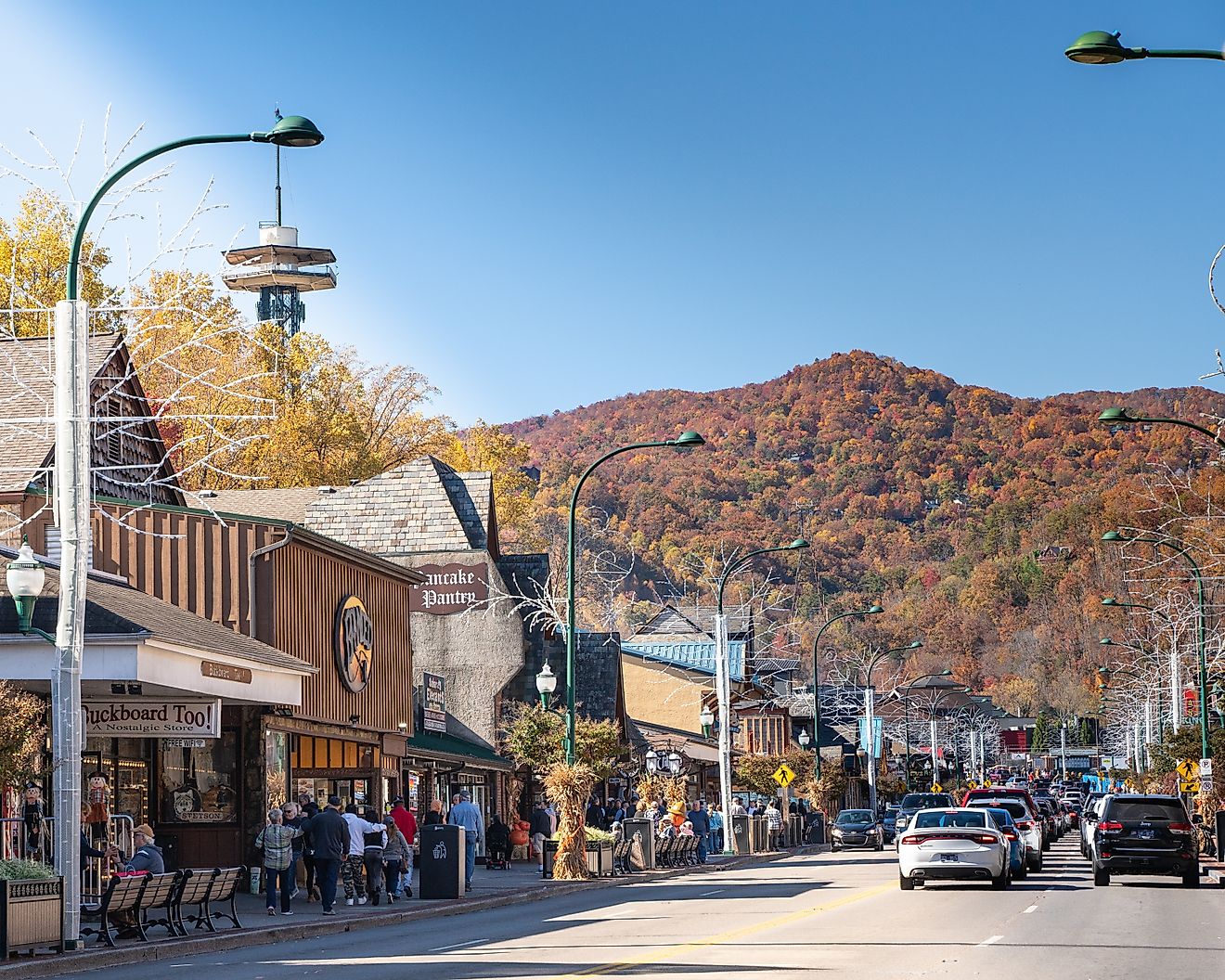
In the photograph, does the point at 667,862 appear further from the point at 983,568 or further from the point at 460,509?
the point at 983,568

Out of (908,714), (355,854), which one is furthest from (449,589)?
(908,714)

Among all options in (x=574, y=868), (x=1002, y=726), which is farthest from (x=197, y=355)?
(x=1002, y=726)

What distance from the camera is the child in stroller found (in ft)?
143

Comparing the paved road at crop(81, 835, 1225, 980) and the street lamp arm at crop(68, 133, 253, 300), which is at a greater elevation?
the street lamp arm at crop(68, 133, 253, 300)

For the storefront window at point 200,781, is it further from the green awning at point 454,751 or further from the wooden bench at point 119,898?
the green awning at point 454,751

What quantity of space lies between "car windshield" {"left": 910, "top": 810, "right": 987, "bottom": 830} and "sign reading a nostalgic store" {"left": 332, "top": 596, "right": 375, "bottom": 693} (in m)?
11.5

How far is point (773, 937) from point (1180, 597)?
52.3 m

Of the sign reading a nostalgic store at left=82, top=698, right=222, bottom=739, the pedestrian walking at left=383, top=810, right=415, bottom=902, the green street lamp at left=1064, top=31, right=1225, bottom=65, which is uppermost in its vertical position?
the green street lamp at left=1064, top=31, right=1225, bottom=65

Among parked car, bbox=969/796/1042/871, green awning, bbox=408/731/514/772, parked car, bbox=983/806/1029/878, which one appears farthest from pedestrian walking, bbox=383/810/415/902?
parked car, bbox=969/796/1042/871

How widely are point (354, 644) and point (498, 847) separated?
31.5 ft

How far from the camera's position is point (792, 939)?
816 inches

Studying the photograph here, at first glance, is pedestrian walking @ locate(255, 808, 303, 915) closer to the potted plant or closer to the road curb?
the road curb

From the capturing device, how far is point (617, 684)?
57.3m

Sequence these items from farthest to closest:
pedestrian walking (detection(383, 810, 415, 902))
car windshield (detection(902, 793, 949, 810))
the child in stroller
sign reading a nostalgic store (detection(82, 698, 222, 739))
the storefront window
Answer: car windshield (detection(902, 793, 949, 810))
the child in stroller
the storefront window
pedestrian walking (detection(383, 810, 415, 902))
sign reading a nostalgic store (detection(82, 698, 222, 739))
